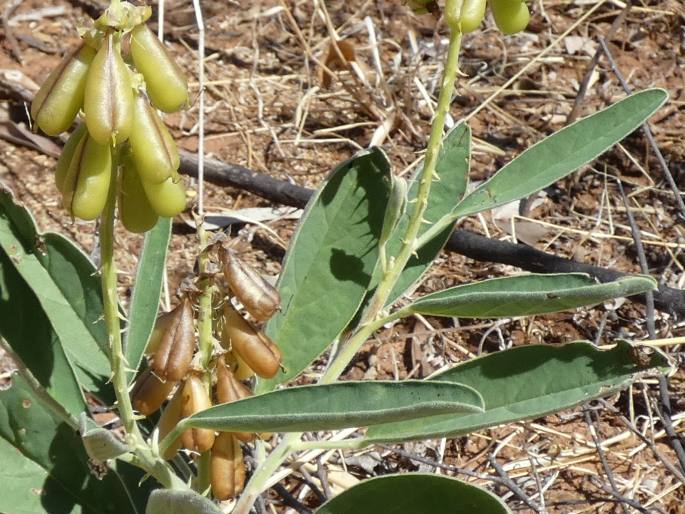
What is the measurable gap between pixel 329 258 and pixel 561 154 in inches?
15.5

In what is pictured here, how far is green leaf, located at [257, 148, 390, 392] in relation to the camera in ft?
4.93

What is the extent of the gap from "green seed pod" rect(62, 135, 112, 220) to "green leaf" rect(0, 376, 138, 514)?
50cm

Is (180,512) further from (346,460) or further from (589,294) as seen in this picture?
(346,460)

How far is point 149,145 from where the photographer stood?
3.09 feet

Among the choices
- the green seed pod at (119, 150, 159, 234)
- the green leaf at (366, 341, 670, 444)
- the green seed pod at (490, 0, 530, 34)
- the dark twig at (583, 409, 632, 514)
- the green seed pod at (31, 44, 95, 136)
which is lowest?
the dark twig at (583, 409, 632, 514)

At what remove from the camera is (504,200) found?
4.84ft

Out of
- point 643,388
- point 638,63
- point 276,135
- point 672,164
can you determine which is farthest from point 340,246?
point 638,63

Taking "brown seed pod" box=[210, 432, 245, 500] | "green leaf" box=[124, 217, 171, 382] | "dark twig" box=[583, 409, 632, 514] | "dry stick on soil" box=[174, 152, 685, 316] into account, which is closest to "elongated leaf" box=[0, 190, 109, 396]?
"green leaf" box=[124, 217, 171, 382]

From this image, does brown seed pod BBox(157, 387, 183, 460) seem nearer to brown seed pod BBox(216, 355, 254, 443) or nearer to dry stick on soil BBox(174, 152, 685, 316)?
brown seed pod BBox(216, 355, 254, 443)

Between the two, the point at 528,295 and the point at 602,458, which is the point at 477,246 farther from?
the point at 528,295

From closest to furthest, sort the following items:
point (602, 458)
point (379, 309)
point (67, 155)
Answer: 1. point (67, 155)
2. point (379, 309)
3. point (602, 458)

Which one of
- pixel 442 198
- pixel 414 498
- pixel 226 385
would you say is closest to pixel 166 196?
pixel 226 385

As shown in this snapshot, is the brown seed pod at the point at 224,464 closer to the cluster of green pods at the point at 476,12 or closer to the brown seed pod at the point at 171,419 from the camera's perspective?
the brown seed pod at the point at 171,419

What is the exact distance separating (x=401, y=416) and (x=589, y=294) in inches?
12.0
